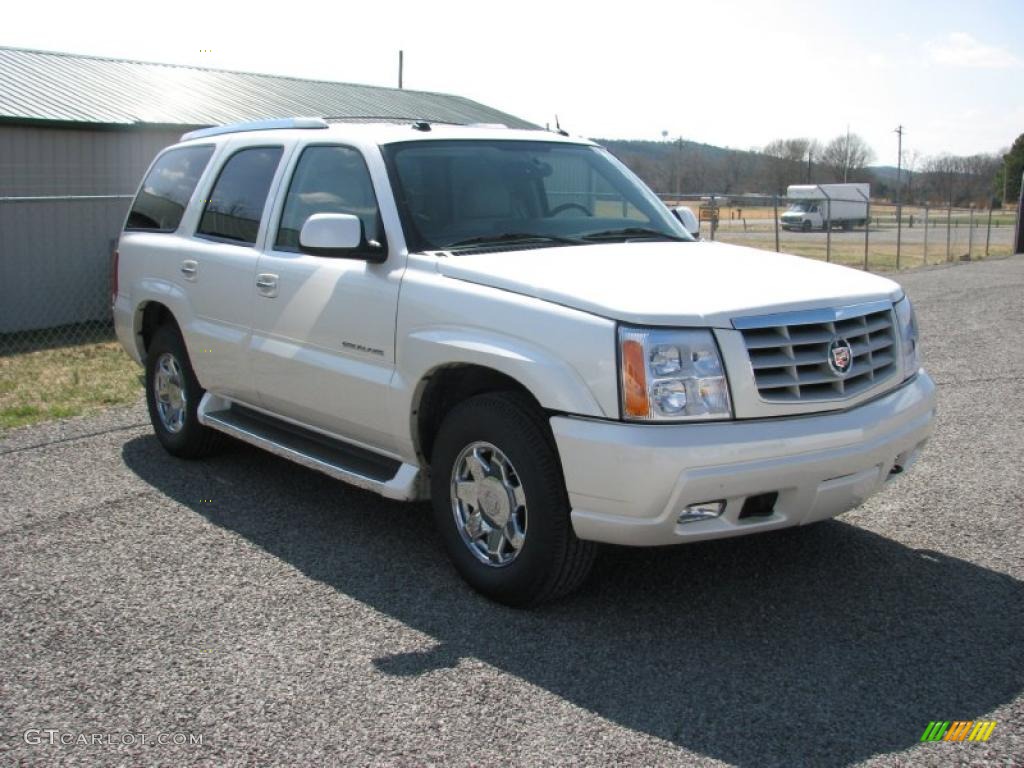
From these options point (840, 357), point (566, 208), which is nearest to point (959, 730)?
point (840, 357)

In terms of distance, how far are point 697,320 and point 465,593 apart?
63.5 inches

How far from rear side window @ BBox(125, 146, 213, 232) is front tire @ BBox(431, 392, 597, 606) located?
300 cm

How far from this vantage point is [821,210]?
55.2 m

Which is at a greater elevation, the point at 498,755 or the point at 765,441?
the point at 765,441

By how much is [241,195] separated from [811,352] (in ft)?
11.3

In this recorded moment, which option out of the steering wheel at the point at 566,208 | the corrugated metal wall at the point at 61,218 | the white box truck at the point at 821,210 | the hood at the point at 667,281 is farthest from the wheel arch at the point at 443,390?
the white box truck at the point at 821,210

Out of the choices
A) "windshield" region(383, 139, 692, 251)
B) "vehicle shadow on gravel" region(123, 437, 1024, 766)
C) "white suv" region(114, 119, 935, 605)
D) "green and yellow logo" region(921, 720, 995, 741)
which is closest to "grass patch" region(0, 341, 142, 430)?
"white suv" region(114, 119, 935, 605)

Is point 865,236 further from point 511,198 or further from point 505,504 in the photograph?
point 505,504

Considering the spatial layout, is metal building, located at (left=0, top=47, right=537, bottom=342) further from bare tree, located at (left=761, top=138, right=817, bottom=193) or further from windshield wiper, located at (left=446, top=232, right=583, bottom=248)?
bare tree, located at (left=761, top=138, right=817, bottom=193)

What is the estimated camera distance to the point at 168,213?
6.78m

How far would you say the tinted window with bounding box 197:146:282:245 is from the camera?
588cm

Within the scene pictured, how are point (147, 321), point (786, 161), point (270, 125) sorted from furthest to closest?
point (786, 161)
point (147, 321)
point (270, 125)

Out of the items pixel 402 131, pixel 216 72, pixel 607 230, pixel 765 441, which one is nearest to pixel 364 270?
pixel 402 131

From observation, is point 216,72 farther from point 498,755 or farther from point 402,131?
point 498,755
